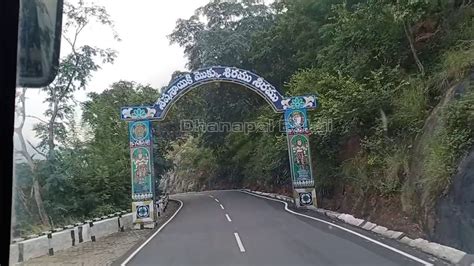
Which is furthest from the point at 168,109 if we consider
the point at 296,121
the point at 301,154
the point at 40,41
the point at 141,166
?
the point at 40,41

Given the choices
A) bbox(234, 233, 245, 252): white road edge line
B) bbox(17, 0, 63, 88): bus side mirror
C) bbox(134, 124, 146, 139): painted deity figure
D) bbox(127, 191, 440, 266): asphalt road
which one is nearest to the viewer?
bbox(17, 0, 63, 88): bus side mirror

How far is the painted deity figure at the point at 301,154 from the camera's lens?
20703 millimetres

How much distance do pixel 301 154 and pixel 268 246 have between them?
35.0ft

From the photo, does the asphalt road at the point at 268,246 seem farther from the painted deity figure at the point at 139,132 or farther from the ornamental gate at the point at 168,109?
the painted deity figure at the point at 139,132

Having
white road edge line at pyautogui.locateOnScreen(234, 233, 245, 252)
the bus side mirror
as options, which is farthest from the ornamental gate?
the bus side mirror

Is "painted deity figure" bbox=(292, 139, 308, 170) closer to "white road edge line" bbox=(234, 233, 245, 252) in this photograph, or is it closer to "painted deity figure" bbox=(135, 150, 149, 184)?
"painted deity figure" bbox=(135, 150, 149, 184)

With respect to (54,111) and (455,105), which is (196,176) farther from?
(455,105)

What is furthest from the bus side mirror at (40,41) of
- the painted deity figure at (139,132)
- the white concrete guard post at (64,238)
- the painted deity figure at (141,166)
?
the painted deity figure at (139,132)

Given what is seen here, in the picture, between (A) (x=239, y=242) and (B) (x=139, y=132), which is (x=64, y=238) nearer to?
(A) (x=239, y=242)

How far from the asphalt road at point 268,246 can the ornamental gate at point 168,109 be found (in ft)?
12.4

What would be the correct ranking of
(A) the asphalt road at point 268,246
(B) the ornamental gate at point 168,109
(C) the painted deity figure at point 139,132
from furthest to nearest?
(C) the painted deity figure at point 139,132, (B) the ornamental gate at point 168,109, (A) the asphalt road at point 268,246

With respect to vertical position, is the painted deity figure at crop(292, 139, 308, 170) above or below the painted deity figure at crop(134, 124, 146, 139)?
below

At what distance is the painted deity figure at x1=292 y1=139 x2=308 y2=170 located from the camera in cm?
2070

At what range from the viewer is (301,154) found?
68.0 ft
